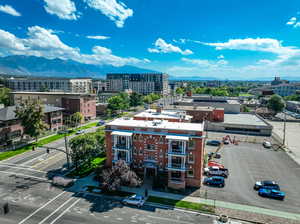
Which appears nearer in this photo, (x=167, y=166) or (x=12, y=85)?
(x=167, y=166)

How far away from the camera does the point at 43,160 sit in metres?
44.6

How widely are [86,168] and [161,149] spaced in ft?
62.2

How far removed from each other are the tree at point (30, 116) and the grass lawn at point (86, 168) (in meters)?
25.1

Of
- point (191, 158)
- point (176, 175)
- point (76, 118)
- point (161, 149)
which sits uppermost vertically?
point (76, 118)

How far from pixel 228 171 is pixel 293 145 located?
33358 mm

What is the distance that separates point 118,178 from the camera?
30047mm

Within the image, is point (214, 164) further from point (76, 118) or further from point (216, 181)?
point (76, 118)

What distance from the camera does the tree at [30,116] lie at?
53719 millimetres

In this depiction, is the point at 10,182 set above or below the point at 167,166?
below

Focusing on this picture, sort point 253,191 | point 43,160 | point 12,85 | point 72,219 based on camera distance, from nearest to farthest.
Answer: point 72,219
point 253,191
point 43,160
point 12,85

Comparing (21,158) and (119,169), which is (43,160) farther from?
(119,169)

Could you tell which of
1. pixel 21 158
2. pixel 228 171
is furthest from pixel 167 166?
pixel 21 158

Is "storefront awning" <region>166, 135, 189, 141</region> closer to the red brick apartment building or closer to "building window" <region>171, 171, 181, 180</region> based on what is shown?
the red brick apartment building

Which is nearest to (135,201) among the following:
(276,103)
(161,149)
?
A: (161,149)
